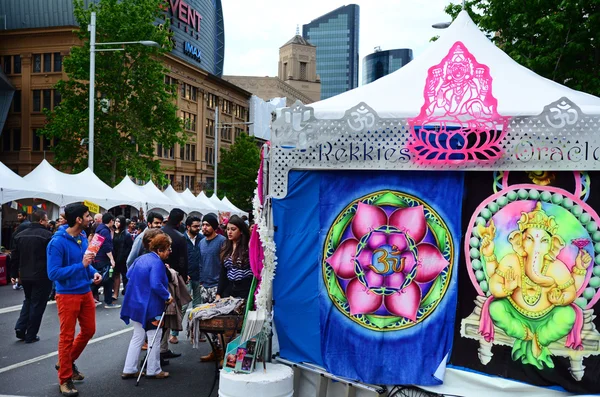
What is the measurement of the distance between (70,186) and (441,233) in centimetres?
1736

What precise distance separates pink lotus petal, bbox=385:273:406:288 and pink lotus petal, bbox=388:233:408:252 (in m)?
0.25

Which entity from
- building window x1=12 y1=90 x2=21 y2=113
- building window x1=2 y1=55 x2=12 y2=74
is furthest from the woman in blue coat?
building window x1=2 y1=55 x2=12 y2=74

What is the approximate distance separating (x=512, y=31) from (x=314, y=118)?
46.2 ft

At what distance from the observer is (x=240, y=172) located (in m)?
58.1

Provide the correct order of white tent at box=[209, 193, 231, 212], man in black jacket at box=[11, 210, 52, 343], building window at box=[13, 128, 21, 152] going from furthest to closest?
building window at box=[13, 128, 21, 152] → white tent at box=[209, 193, 231, 212] → man in black jacket at box=[11, 210, 52, 343]

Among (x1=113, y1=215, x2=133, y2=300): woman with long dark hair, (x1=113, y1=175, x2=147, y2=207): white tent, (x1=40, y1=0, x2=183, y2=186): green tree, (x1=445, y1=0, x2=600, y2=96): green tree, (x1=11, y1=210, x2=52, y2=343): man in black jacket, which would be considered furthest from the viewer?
(x1=40, y1=0, x2=183, y2=186): green tree

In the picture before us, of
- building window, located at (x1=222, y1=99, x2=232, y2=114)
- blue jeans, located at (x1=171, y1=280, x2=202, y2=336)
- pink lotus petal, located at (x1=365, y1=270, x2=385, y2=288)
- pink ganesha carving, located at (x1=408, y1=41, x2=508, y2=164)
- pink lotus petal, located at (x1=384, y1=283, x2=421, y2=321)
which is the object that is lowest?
blue jeans, located at (x1=171, y1=280, x2=202, y2=336)

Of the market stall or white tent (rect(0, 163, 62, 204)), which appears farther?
white tent (rect(0, 163, 62, 204))

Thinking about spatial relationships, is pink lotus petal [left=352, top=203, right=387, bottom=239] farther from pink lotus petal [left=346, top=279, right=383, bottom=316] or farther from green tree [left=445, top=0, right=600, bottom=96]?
green tree [left=445, top=0, right=600, bottom=96]

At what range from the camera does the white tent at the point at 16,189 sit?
17.0 meters

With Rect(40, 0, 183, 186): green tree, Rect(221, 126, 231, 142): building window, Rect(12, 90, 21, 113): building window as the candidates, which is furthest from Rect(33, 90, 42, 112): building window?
Rect(221, 126, 231, 142): building window

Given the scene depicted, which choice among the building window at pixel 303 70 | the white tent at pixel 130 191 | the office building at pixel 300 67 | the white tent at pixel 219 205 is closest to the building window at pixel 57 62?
the white tent at pixel 219 205

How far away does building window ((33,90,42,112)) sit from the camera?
49.1 m

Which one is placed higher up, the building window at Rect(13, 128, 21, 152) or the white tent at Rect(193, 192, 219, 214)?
the building window at Rect(13, 128, 21, 152)
